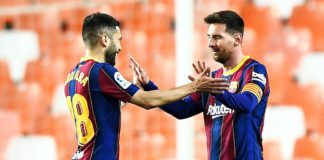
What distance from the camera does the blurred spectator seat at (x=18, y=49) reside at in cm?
909

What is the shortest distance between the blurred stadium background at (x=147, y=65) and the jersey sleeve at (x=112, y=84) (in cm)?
226

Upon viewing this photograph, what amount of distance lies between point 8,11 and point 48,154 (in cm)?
206

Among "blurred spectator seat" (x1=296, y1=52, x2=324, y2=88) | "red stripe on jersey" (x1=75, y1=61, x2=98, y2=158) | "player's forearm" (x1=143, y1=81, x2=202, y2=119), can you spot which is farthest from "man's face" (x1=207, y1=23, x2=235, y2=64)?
"blurred spectator seat" (x1=296, y1=52, x2=324, y2=88)

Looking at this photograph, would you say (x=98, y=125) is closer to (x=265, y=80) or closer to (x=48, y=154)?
(x=265, y=80)

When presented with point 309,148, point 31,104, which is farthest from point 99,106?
point 31,104

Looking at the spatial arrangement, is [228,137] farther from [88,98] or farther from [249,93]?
[88,98]

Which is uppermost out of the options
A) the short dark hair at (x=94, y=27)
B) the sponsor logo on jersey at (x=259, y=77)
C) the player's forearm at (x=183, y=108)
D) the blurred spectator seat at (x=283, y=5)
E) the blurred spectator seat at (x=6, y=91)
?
the blurred spectator seat at (x=283, y=5)

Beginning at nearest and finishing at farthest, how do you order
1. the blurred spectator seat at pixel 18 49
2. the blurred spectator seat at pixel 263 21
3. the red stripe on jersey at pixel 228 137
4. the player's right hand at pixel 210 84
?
the player's right hand at pixel 210 84 → the red stripe on jersey at pixel 228 137 → the blurred spectator seat at pixel 263 21 → the blurred spectator seat at pixel 18 49

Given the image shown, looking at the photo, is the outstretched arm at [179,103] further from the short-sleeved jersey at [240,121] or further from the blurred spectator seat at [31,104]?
the blurred spectator seat at [31,104]

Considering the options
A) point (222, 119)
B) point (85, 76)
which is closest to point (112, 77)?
point (85, 76)

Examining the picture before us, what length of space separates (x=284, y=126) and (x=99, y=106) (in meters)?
3.23

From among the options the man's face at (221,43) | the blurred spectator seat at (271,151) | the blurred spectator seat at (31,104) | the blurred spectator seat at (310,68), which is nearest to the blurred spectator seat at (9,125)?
the blurred spectator seat at (31,104)

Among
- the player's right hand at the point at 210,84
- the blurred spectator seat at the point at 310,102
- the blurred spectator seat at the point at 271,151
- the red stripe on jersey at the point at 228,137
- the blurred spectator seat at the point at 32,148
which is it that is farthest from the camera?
the blurred spectator seat at the point at 32,148

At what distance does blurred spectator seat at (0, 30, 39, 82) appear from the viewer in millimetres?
9094
